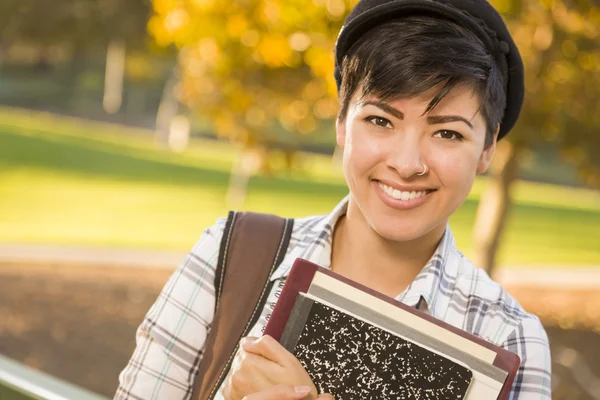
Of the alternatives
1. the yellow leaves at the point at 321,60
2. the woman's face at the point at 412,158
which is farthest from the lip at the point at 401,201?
the yellow leaves at the point at 321,60

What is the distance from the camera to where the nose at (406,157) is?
149 centimetres

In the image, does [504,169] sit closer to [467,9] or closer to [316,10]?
[316,10]

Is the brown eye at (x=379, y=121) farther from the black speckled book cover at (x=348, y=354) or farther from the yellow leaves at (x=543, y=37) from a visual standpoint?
the yellow leaves at (x=543, y=37)

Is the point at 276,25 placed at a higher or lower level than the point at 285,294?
higher

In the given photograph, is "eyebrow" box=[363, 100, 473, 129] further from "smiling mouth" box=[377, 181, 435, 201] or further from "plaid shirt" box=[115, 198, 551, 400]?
"plaid shirt" box=[115, 198, 551, 400]

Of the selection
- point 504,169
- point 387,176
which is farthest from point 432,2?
point 504,169

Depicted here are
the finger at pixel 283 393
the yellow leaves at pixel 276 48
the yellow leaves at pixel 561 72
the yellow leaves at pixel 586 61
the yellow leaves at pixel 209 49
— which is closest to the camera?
the finger at pixel 283 393

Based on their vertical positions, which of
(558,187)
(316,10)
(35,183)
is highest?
(558,187)

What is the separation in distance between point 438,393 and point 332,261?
498 millimetres

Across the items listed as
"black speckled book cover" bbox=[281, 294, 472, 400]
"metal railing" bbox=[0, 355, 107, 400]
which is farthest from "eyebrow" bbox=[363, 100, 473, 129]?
"metal railing" bbox=[0, 355, 107, 400]

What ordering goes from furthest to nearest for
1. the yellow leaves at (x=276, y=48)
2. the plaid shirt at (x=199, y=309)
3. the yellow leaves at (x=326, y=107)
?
the yellow leaves at (x=326, y=107) < the yellow leaves at (x=276, y=48) < the plaid shirt at (x=199, y=309)

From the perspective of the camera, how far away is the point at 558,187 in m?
31.8

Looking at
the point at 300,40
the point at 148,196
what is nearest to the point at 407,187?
the point at 300,40

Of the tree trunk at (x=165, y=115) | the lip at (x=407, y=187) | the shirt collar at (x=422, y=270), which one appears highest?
the tree trunk at (x=165, y=115)
